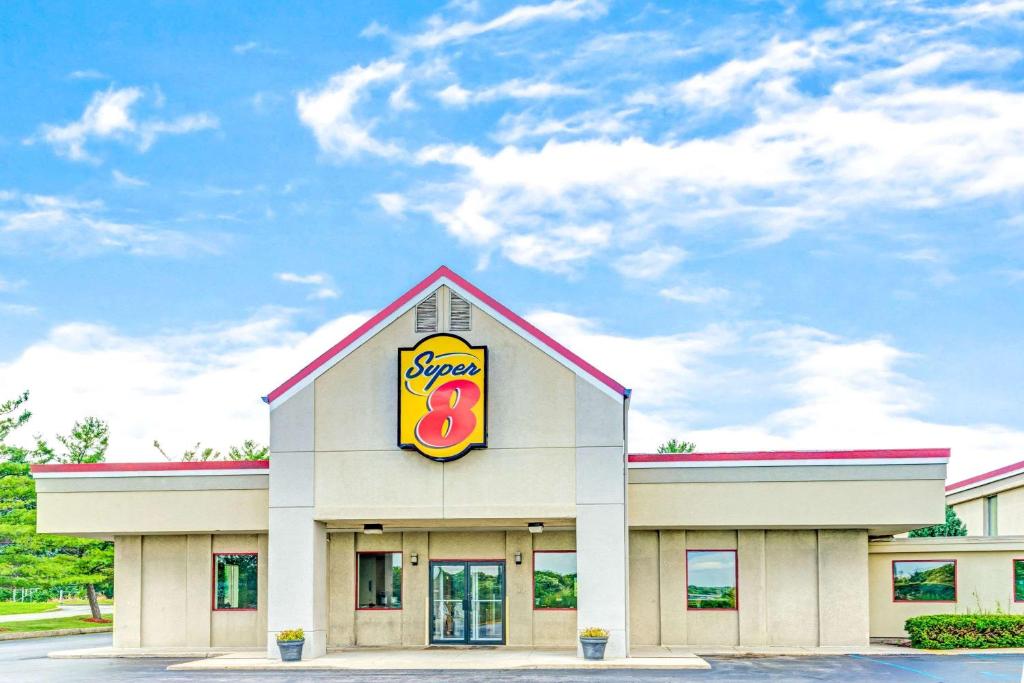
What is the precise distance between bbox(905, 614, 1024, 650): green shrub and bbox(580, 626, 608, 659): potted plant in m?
9.71

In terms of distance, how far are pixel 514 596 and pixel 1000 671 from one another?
40.6 ft

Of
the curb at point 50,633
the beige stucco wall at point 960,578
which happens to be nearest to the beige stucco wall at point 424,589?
the beige stucco wall at point 960,578

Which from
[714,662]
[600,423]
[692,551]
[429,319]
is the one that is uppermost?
[429,319]

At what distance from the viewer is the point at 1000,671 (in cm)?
2533

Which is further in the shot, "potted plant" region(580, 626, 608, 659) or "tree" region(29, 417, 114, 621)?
"tree" region(29, 417, 114, 621)

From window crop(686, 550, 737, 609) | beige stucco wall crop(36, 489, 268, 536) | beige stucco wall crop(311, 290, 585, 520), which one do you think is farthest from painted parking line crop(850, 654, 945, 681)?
beige stucco wall crop(36, 489, 268, 536)

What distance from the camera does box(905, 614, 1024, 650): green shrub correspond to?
30562mm

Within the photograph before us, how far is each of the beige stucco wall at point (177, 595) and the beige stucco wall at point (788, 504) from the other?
36.1 feet

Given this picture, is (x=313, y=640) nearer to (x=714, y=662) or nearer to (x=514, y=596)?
(x=514, y=596)

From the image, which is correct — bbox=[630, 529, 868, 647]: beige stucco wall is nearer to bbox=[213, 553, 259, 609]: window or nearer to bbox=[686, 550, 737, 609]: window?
bbox=[686, 550, 737, 609]: window

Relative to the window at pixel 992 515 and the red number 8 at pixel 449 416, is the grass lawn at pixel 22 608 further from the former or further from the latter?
the window at pixel 992 515

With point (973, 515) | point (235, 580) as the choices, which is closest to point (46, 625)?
point (235, 580)

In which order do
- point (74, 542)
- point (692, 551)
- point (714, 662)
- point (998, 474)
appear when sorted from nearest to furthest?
1. point (714, 662)
2. point (692, 551)
3. point (998, 474)
4. point (74, 542)

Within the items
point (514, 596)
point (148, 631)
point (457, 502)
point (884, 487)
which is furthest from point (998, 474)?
point (148, 631)
